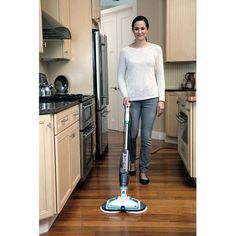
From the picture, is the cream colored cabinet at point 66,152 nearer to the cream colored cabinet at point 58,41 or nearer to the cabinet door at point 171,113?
the cream colored cabinet at point 58,41

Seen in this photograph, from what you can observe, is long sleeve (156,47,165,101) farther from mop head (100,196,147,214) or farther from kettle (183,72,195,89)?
kettle (183,72,195,89)

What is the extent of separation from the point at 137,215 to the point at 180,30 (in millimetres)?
3425

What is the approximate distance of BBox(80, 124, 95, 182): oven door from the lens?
3.01 meters

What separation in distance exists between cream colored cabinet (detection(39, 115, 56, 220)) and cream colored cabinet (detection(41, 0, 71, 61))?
1768mm

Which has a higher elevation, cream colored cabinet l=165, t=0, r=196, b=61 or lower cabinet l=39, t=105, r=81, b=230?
cream colored cabinet l=165, t=0, r=196, b=61

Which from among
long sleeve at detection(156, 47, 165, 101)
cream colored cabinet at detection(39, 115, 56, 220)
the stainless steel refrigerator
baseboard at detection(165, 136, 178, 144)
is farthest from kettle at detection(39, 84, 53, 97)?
baseboard at detection(165, 136, 178, 144)

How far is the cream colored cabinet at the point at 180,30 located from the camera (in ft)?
16.3

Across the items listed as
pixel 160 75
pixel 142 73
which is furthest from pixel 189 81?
pixel 142 73

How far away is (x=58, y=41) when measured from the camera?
12.0 ft

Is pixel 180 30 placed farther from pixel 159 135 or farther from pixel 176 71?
pixel 159 135

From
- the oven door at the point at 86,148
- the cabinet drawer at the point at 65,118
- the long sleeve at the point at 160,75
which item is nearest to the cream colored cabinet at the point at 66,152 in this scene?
the cabinet drawer at the point at 65,118
